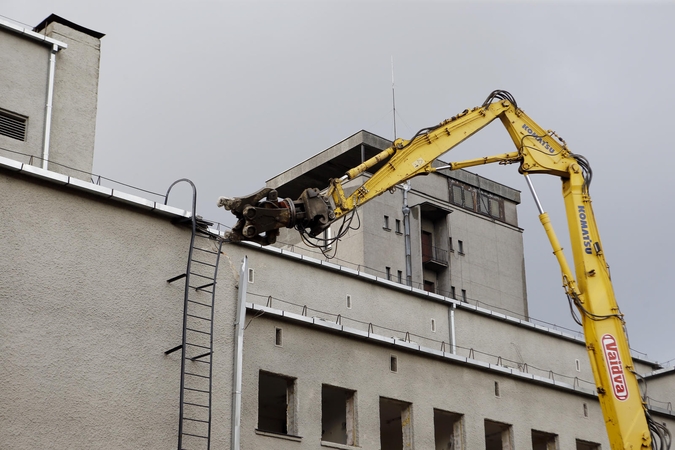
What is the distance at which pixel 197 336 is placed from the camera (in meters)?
22.8

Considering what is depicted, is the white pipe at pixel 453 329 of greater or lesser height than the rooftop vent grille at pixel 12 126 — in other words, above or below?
below

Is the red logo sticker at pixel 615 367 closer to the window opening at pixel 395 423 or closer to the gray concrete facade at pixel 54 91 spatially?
the window opening at pixel 395 423

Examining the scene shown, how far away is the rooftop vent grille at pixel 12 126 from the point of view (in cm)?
2864

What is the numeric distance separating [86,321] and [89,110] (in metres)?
11.0

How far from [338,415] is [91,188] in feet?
34.3

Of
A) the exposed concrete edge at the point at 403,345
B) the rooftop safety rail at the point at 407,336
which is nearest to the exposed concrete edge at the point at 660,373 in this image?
the rooftop safety rail at the point at 407,336

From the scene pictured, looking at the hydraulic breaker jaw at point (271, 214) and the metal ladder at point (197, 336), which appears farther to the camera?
the metal ladder at point (197, 336)

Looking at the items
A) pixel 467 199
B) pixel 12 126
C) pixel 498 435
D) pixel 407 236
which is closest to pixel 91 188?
pixel 12 126

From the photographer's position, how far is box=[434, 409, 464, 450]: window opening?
92.9 feet

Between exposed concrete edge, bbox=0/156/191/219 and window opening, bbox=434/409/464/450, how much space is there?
9.53 metres

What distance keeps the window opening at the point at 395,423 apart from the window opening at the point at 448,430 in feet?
3.49

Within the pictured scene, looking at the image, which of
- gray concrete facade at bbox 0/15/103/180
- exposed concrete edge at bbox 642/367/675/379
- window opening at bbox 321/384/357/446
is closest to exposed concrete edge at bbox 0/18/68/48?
gray concrete facade at bbox 0/15/103/180

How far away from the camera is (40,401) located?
19984mm

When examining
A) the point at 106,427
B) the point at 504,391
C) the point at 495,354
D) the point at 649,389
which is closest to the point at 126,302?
the point at 106,427
